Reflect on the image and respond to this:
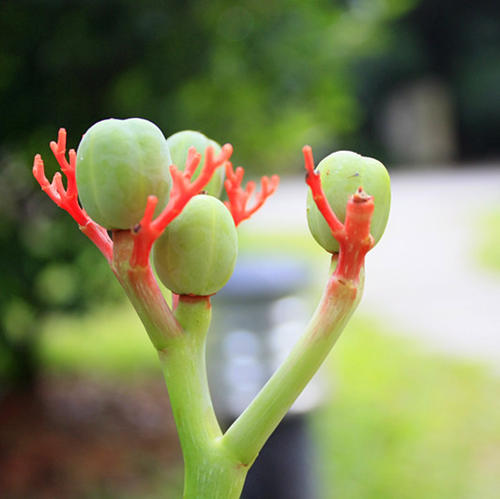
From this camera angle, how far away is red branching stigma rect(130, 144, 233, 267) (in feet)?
1.35

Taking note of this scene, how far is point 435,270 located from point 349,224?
25.5ft

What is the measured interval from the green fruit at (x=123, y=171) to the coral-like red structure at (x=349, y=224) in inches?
3.4

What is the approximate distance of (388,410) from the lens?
425 cm

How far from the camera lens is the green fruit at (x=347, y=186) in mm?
451

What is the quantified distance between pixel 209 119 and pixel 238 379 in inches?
50.7

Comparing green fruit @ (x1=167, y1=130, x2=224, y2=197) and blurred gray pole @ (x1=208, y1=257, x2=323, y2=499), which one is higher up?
green fruit @ (x1=167, y1=130, x2=224, y2=197)

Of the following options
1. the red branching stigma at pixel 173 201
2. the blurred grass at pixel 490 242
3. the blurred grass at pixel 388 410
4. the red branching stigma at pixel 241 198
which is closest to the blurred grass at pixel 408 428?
the blurred grass at pixel 388 410

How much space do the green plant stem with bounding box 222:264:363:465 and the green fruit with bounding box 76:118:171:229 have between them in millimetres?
118

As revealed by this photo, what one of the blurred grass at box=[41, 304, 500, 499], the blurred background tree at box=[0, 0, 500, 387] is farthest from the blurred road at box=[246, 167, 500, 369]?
the blurred background tree at box=[0, 0, 500, 387]

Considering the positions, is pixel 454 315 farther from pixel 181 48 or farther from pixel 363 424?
pixel 181 48

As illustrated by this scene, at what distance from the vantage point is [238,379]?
2.62 m

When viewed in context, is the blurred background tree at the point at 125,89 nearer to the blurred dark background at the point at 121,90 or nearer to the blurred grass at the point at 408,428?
the blurred dark background at the point at 121,90

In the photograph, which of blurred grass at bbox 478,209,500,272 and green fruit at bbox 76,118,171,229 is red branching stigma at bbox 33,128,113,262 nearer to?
green fruit at bbox 76,118,171,229

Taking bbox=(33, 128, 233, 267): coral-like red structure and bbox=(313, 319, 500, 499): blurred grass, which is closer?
bbox=(33, 128, 233, 267): coral-like red structure
